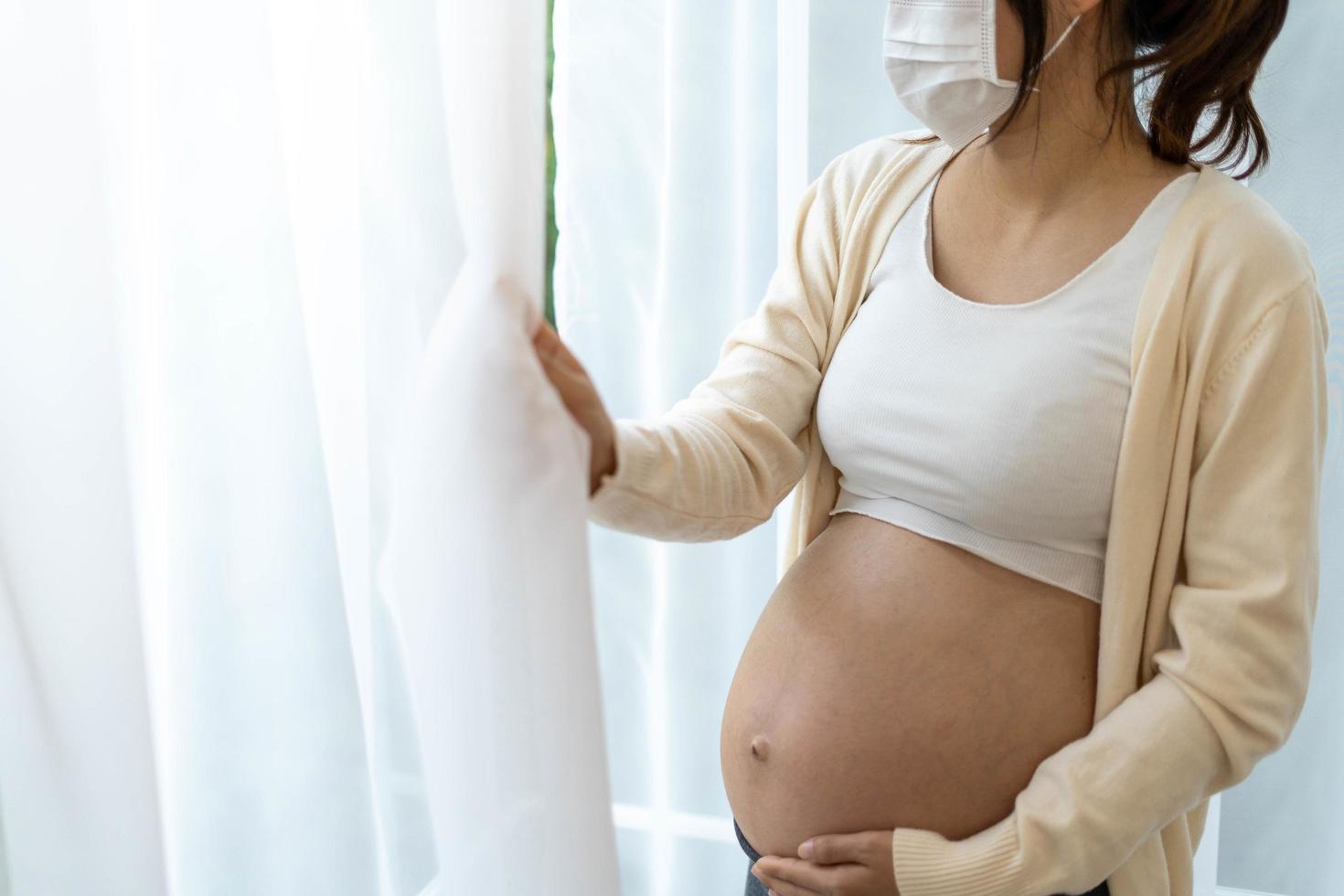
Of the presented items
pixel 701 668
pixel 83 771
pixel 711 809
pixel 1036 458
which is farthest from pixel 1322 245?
pixel 83 771

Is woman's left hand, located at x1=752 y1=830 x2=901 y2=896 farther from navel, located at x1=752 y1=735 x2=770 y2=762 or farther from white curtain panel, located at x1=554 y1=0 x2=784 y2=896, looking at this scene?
white curtain panel, located at x1=554 y1=0 x2=784 y2=896

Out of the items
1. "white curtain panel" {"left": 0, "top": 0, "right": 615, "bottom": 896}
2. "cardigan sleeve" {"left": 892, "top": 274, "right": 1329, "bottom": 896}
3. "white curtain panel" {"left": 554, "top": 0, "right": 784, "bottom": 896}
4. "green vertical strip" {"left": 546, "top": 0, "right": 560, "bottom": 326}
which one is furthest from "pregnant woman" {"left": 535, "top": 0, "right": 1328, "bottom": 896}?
"green vertical strip" {"left": 546, "top": 0, "right": 560, "bottom": 326}

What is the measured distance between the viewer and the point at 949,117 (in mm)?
987

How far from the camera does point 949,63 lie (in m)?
0.95

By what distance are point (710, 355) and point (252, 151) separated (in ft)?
2.72

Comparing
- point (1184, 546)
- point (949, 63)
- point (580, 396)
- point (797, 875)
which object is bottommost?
point (797, 875)

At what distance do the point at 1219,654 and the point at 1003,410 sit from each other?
24 cm

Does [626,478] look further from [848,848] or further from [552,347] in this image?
[848,848]

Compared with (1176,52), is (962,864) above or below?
below

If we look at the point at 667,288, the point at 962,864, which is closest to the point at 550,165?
the point at 667,288

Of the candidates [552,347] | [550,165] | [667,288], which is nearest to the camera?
[552,347]

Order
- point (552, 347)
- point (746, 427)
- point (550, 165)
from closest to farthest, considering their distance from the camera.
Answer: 1. point (552, 347)
2. point (746, 427)
3. point (550, 165)

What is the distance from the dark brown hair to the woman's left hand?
0.60 meters

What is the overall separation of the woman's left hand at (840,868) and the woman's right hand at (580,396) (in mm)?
343
